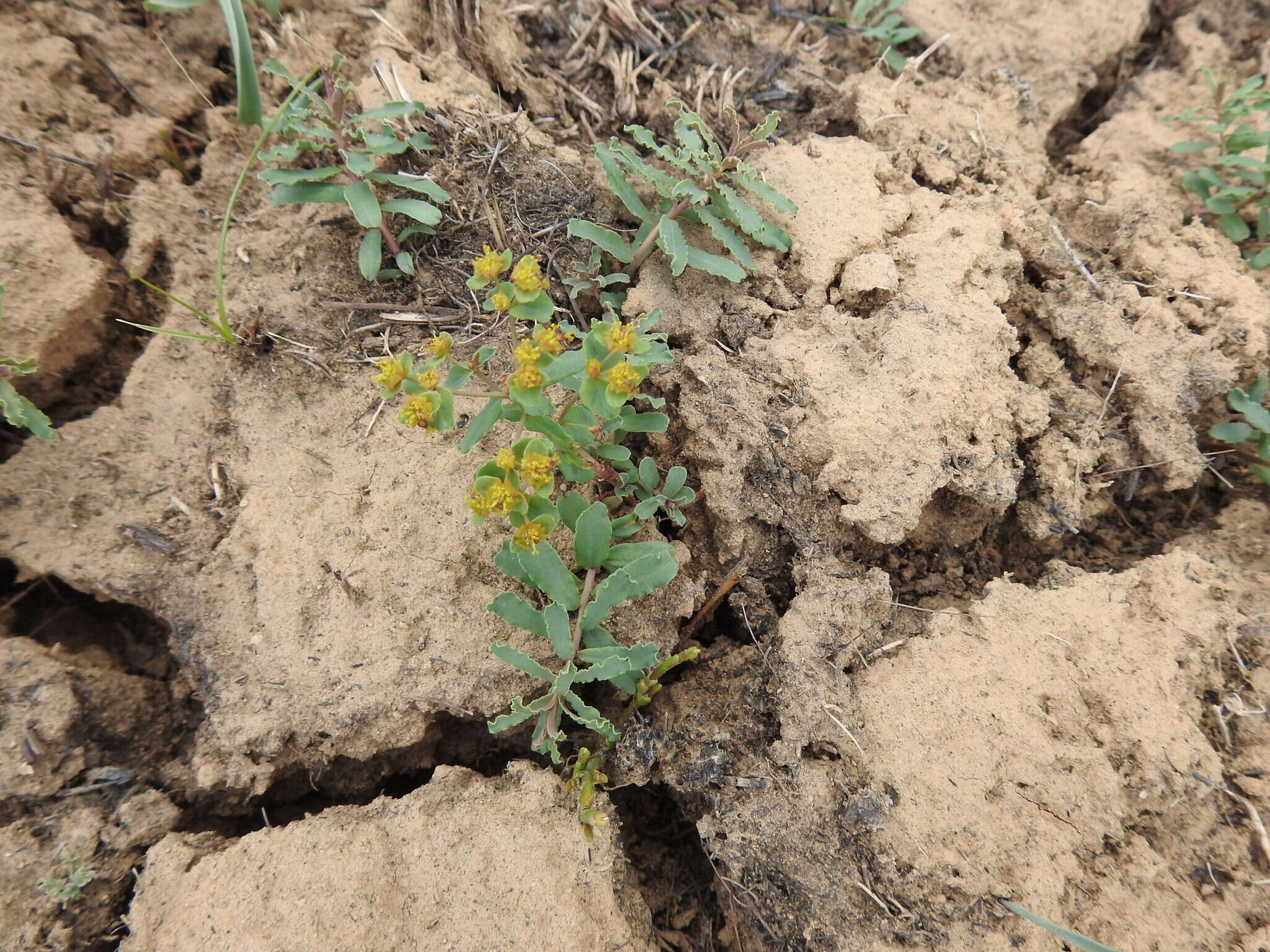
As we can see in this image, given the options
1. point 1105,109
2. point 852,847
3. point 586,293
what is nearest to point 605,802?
point 852,847

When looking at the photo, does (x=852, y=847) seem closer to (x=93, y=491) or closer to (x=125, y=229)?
(x=93, y=491)

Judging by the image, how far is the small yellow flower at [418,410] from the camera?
1.71 m

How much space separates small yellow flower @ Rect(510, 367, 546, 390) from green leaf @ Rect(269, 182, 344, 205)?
1018 millimetres

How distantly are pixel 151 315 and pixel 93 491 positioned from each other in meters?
0.62

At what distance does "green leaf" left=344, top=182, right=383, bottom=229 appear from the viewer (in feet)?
7.25

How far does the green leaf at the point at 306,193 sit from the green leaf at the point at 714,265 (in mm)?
1107

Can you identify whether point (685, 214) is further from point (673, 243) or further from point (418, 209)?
point (418, 209)

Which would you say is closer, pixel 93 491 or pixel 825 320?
pixel 93 491

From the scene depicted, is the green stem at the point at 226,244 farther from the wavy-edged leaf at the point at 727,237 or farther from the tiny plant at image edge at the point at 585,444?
the wavy-edged leaf at the point at 727,237

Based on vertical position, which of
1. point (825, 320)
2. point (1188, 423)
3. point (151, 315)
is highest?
point (1188, 423)

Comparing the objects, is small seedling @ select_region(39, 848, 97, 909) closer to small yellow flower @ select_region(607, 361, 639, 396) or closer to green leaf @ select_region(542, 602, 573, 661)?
green leaf @ select_region(542, 602, 573, 661)

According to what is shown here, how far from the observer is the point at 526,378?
5.75 feet

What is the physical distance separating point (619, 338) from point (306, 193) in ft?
4.08

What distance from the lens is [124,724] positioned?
2.05 metres
